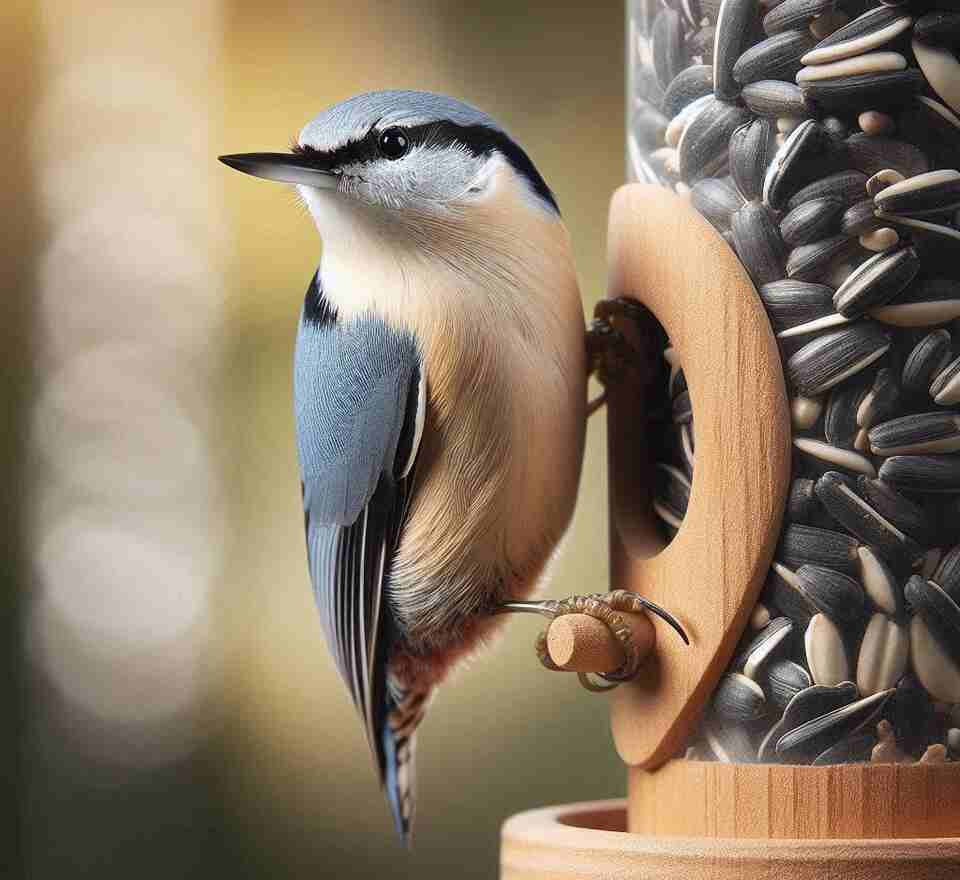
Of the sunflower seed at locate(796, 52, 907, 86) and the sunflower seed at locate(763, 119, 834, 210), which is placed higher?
the sunflower seed at locate(796, 52, 907, 86)

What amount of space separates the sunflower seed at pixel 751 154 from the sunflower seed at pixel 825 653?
42cm

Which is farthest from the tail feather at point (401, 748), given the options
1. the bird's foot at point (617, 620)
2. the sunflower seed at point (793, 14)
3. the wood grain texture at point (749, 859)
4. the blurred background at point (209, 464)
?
the blurred background at point (209, 464)

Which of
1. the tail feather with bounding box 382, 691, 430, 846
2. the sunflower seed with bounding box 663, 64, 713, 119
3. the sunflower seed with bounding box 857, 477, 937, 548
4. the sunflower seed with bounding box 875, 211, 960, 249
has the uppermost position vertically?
the sunflower seed with bounding box 663, 64, 713, 119

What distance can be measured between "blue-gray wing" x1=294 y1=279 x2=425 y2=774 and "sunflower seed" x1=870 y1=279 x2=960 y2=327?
47 cm

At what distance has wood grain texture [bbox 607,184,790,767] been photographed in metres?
1.35

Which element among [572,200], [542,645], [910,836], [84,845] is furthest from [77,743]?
[910,836]

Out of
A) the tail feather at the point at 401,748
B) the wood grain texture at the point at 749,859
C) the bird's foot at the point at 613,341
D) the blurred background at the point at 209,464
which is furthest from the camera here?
the blurred background at the point at 209,464

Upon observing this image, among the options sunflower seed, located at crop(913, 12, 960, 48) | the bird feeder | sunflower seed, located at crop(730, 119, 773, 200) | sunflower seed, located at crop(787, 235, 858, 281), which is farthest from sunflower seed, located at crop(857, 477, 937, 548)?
sunflower seed, located at crop(913, 12, 960, 48)

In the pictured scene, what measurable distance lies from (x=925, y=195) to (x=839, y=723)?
0.49 m

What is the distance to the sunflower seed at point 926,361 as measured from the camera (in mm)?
1343

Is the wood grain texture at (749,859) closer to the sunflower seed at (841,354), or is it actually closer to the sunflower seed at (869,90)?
the sunflower seed at (841,354)

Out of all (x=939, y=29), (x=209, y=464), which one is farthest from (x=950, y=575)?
(x=209, y=464)

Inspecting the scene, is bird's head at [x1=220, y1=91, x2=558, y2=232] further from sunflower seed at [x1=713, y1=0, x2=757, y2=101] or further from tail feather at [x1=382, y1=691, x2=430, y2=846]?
tail feather at [x1=382, y1=691, x2=430, y2=846]

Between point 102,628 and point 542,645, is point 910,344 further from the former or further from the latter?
point 102,628
